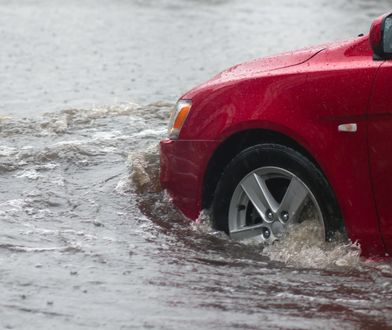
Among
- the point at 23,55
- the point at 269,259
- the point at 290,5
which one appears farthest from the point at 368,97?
the point at 290,5

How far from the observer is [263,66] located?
248 inches

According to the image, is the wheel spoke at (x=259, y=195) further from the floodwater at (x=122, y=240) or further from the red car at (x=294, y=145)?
the floodwater at (x=122, y=240)

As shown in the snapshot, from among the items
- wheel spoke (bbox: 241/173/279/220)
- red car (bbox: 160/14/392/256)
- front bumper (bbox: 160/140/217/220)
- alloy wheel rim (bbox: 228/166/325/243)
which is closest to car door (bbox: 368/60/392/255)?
red car (bbox: 160/14/392/256)

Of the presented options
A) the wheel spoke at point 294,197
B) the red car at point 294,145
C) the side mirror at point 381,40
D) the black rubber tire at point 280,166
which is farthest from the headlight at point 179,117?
the side mirror at point 381,40

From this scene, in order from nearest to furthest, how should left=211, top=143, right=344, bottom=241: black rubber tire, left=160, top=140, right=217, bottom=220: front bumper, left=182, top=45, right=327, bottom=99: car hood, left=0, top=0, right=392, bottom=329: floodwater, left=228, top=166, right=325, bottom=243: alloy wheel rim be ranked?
left=0, top=0, right=392, bottom=329: floodwater, left=211, top=143, right=344, bottom=241: black rubber tire, left=228, top=166, right=325, bottom=243: alloy wheel rim, left=182, top=45, right=327, bottom=99: car hood, left=160, top=140, right=217, bottom=220: front bumper

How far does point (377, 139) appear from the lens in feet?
17.6

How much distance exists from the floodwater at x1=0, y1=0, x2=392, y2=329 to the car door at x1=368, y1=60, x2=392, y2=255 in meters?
0.32

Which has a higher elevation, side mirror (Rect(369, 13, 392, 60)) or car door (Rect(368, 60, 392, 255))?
side mirror (Rect(369, 13, 392, 60))

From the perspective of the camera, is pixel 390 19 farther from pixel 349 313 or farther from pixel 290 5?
pixel 290 5

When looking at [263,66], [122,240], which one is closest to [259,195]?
[263,66]

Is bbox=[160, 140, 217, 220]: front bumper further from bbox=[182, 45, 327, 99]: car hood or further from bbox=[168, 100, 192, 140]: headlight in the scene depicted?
bbox=[182, 45, 327, 99]: car hood

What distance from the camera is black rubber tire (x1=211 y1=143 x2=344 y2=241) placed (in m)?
5.68

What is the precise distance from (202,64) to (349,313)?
381 inches

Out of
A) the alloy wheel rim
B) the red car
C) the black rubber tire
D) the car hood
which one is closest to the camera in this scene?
the red car
